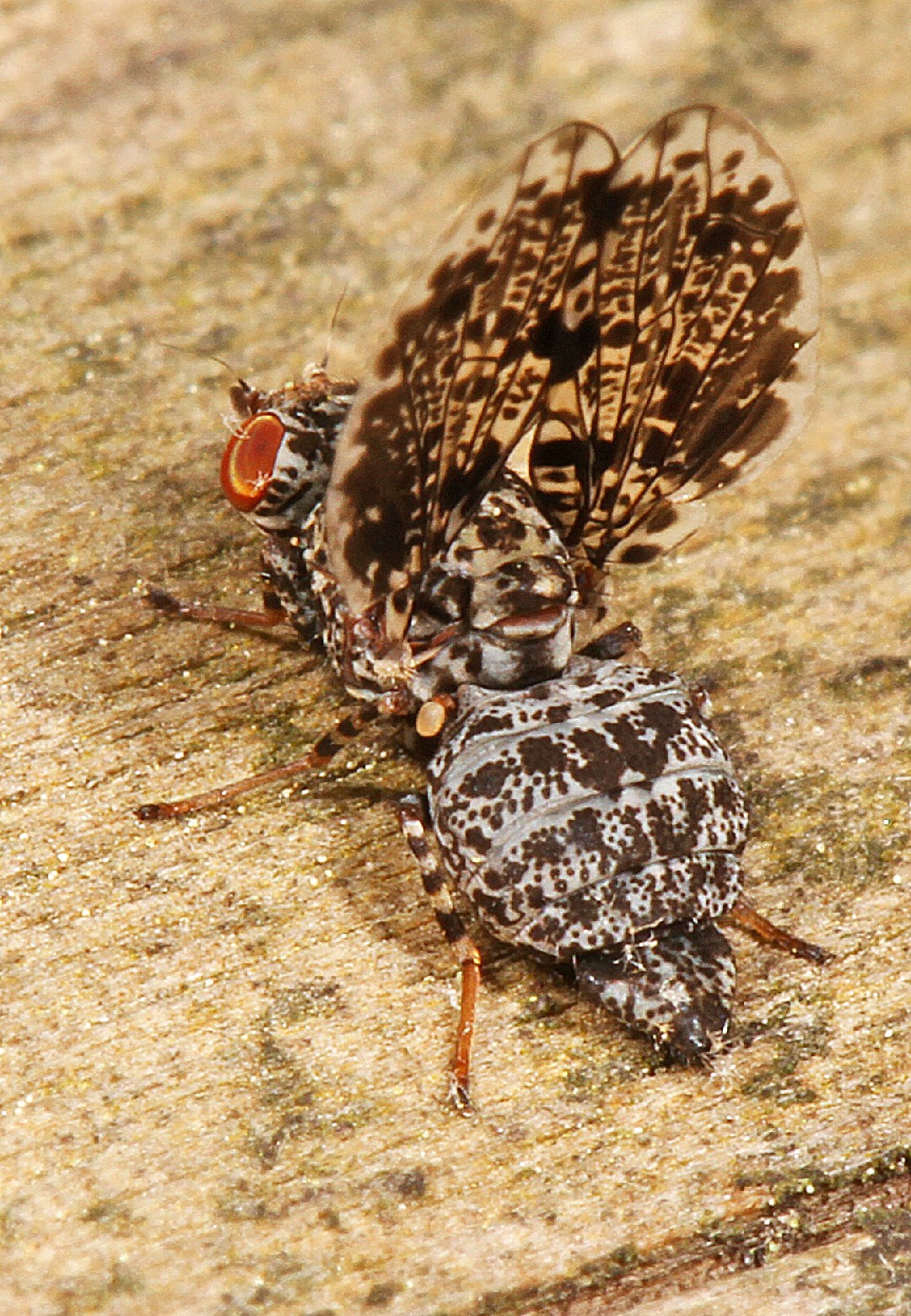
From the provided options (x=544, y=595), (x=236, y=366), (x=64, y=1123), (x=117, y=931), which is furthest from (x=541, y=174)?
(x=64, y=1123)

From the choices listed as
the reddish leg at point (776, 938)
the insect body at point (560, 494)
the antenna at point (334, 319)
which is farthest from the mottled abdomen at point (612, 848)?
the antenna at point (334, 319)

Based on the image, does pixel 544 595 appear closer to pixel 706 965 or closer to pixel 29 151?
pixel 706 965

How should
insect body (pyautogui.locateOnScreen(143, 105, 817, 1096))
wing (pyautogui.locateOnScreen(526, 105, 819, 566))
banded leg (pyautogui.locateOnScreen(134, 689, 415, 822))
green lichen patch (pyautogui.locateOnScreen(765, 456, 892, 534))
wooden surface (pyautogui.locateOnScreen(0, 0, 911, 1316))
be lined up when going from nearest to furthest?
wooden surface (pyautogui.locateOnScreen(0, 0, 911, 1316)), insect body (pyautogui.locateOnScreen(143, 105, 817, 1096)), wing (pyautogui.locateOnScreen(526, 105, 819, 566)), banded leg (pyautogui.locateOnScreen(134, 689, 415, 822)), green lichen patch (pyautogui.locateOnScreen(765, 456, 892, 534))

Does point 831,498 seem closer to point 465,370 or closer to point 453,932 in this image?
point 465,370

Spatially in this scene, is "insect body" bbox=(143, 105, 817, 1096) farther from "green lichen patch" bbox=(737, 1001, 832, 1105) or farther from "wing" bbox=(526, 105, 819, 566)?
"green lichen patch" bbox=(737, 1001, 832, 1105)

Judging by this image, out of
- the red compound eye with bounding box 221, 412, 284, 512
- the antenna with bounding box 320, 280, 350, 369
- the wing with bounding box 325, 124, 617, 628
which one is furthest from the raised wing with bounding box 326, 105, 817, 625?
the antenna with bounding box 320, 280, 350, 369

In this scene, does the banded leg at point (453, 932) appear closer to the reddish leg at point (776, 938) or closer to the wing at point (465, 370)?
the wing at point (465, 370)
